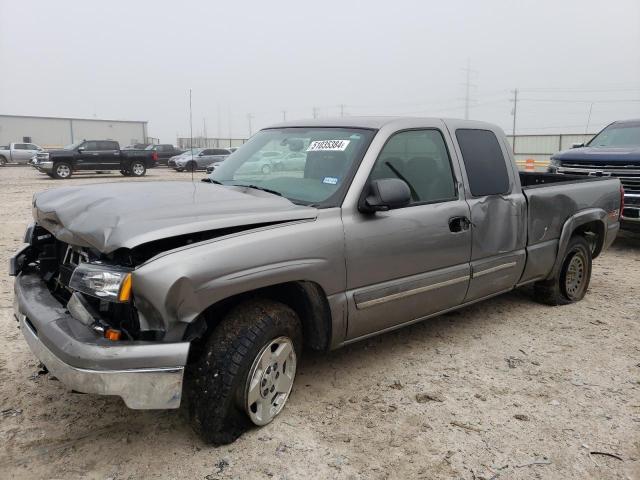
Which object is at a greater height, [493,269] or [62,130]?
[62,130]

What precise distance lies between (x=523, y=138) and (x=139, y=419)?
34.2 metres

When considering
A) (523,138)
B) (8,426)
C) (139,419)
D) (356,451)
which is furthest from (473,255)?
(523,138)

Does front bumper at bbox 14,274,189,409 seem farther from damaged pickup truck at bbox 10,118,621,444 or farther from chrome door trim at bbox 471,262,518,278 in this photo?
chrome door trim at bbox 471,262,518,278

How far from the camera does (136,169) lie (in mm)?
25812

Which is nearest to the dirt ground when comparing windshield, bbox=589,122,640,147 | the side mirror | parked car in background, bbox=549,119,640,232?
the side mirror

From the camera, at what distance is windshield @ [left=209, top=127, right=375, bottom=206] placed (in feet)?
11.3

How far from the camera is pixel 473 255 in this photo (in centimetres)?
411

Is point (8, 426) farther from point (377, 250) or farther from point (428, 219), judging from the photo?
point (428, 219)

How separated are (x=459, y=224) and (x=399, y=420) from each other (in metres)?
1.50

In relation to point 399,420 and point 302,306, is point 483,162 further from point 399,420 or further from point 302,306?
point 399,420

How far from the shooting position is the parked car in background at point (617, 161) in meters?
7.94

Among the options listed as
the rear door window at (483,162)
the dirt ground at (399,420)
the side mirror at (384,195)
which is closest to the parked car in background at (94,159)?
the dirt ground at (399,420)

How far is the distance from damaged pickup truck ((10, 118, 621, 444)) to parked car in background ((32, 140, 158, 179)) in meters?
22.0

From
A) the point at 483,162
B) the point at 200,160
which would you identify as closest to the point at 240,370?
the point at 483,162
